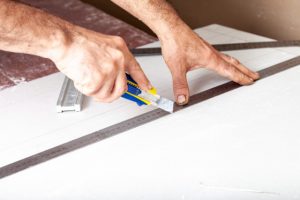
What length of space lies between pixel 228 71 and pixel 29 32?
2.38 ft

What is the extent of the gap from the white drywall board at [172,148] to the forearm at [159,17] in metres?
0.21

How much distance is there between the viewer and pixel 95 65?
3.72ft

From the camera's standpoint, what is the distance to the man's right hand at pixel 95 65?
1.12 m

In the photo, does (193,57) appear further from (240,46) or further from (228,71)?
(240,46)

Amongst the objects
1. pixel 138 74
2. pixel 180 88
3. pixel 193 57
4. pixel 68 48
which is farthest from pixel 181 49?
pixel 68 48

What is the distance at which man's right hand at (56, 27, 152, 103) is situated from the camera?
1.12 metres

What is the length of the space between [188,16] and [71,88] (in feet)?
4.68

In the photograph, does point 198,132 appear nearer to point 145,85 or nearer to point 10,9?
point 145,85

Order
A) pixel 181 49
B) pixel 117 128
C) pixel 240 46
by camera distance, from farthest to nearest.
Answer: pixel 240 46 < pixel 181 49 < pixel 117 128

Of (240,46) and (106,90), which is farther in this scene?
(240,46)

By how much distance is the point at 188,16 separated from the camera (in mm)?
2863

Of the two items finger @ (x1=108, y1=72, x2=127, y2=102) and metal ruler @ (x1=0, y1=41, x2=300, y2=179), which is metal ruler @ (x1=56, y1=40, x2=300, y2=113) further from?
finger @ (x1=108, y1=72, x2=127, y2=102)

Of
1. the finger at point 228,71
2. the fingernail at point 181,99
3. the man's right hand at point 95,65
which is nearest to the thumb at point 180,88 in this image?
the fingernail at point 181,99

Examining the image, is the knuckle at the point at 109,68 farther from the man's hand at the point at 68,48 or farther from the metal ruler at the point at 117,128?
the metal ruler at the point at 117,128
